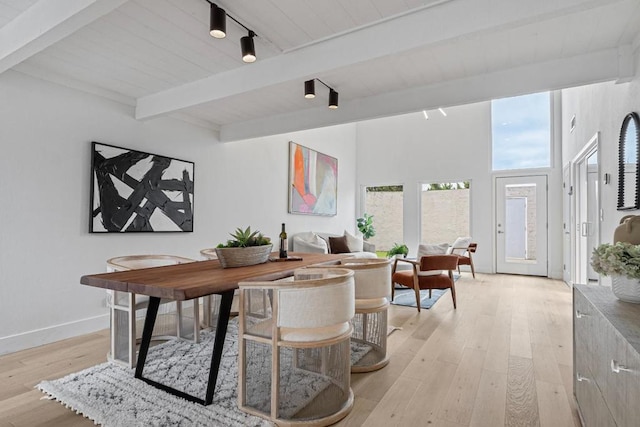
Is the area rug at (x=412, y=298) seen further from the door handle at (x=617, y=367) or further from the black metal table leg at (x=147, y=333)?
the door handle at (x=617, y=367)

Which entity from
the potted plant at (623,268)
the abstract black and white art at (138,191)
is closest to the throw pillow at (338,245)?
the abstract black and white art at (138,191)

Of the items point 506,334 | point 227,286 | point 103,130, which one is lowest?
point 506,334

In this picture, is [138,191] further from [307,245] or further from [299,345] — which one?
[307,245]

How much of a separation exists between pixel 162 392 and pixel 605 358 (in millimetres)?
2262

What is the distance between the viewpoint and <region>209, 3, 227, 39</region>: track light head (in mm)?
1974

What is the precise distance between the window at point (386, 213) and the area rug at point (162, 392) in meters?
5.64

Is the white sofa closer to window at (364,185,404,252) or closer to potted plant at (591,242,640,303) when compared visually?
window at (364,185,404,252)

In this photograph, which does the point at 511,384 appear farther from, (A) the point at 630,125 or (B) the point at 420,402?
(A) the point at 630,125

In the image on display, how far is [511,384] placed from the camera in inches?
89.7

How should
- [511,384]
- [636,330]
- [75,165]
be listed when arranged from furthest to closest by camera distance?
[75,165] < [511,384] < [636,330]

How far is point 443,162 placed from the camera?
24.8 ft

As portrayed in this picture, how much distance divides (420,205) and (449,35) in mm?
6073

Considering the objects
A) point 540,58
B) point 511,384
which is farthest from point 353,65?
point 511,384

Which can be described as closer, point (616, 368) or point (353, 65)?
point (616, 368)
